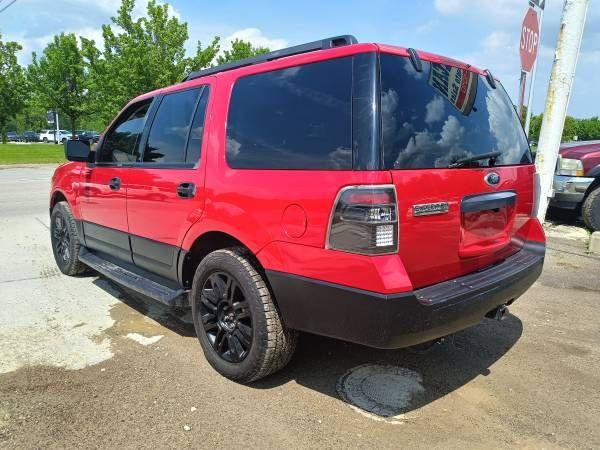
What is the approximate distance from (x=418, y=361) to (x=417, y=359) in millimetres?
32

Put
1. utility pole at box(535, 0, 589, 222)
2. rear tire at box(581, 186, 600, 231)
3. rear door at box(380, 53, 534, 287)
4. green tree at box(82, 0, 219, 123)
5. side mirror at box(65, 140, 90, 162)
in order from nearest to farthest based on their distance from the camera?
1. rear door at box(380, 53, 534, 287)
2. side mirror at box(65, 140, 90, 162)
3. utility pole at box(535, 0, 589, 222)
4. rear tire at box(581, 186, 600, 231)
5. green tree at box(82, 0, 219, 123)

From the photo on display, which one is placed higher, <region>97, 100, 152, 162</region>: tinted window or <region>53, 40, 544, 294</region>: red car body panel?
<region>97, 100, 152, 162</region>: tinted window

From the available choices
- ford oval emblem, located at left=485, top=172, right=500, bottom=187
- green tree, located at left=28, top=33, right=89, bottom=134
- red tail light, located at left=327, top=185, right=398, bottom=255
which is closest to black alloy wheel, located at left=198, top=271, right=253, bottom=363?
red tail light, located at left=327, top=185, right=398, bottom=255

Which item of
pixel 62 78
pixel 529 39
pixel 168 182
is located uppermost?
pixel 62 78

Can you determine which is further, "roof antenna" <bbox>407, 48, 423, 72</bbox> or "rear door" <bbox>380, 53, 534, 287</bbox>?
"roof antenna" <bbox>407, 48, 423, 72</bbox>

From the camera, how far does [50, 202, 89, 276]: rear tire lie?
5.18 metres

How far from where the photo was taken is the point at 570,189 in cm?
810

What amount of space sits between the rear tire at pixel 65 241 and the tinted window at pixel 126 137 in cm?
100

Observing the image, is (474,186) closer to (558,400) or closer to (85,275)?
(558,400)

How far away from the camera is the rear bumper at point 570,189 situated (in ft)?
26.3

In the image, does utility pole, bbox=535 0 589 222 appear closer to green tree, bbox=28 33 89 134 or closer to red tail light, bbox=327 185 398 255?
red tail light, bbox=327 185 398 255

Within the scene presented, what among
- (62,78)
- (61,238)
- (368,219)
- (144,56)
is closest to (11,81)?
(62,78)

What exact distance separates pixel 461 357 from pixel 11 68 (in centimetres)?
4486

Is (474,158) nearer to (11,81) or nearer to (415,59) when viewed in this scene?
(415,59)
